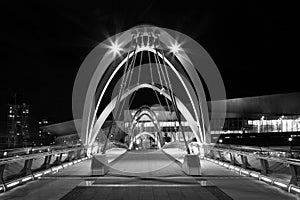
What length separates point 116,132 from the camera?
310 feet

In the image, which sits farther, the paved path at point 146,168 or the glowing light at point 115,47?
the glowing light at point 115,47

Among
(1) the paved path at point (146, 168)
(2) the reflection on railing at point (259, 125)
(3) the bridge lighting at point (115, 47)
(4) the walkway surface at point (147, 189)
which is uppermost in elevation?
(3) the bridge lighting at point (115, 47)

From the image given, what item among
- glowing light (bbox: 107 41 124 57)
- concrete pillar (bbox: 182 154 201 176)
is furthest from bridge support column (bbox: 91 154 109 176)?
glowing light (bbox: 107 41 124 57)

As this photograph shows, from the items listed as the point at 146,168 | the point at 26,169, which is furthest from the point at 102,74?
the point at 26,169

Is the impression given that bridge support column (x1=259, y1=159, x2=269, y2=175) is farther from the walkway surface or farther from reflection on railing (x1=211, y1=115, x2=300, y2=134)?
reflection on railing (x1=211, y1=115, x2=300, y2=134)

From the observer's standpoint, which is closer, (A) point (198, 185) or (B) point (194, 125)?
(A) point (198, 185)

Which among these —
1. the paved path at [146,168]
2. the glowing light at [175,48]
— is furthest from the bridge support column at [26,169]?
the glowing light at [175,48]

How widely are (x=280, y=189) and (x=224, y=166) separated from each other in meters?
8.55

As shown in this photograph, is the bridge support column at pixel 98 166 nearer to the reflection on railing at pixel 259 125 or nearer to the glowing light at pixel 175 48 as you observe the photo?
the glowing light at pixel 175 48

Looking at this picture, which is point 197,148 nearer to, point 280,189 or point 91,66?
point 91,66

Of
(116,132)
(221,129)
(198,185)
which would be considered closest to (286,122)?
(221,129)

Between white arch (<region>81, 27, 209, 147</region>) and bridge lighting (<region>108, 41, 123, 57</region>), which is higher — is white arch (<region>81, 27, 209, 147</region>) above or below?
below

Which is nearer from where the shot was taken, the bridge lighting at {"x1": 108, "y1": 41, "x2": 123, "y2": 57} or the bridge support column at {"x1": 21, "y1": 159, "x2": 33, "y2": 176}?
the bridge support column at {"x1": 21, "y1": 159, "x2": 33, "y2": 176}

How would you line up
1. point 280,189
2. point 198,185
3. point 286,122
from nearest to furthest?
1. point 280,189
2. point 198,185
3. point 286,122
